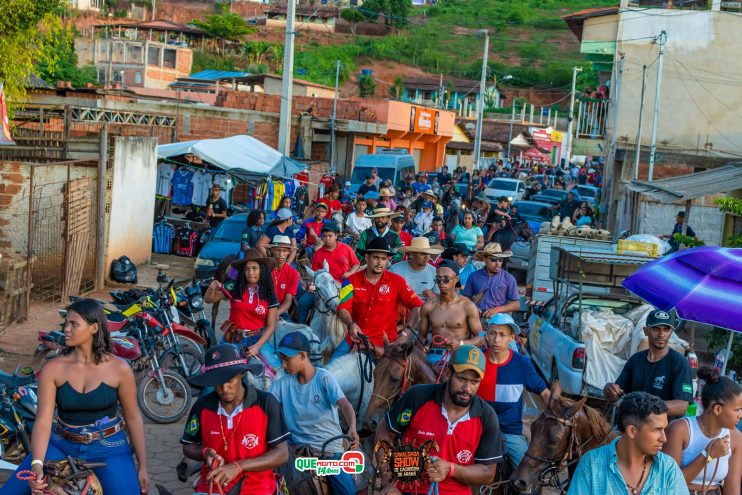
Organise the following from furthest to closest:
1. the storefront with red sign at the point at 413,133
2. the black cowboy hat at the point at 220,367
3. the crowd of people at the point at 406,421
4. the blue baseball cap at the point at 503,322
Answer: the storefront with red sign at the point at 413,133, the blue baseball cap at the point at 503,322, the black cowboy hat at the point at 220,367, the crowd of people at the point at 406,421

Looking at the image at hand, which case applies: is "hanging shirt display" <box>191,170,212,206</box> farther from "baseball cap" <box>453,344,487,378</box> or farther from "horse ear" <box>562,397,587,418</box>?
"baseball cap" <box>453,344,487,378</box>

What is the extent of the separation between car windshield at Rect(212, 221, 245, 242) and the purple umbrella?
11652 millimetres

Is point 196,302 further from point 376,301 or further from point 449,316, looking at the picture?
point 449,316

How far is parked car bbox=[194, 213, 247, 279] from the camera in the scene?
1769 centimetres

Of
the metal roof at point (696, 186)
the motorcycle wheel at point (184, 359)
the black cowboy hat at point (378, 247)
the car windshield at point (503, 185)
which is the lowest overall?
the motorcycle wheel at point (184, 359)

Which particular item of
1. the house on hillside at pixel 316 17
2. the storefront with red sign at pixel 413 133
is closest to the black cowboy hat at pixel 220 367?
the storefront with red sign at pixel 413 133

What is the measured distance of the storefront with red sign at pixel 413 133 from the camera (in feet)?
140

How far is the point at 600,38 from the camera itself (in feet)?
129

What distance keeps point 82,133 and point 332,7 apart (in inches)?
3626

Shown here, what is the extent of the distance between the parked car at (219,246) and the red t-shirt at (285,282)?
692cm

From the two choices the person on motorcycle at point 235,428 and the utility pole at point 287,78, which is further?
the utility pole at point 287,78

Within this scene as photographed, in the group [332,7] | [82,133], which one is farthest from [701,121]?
[332,7]

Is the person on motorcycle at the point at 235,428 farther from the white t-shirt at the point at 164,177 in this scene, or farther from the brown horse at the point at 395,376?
the white t-shirt at the point at 164,177

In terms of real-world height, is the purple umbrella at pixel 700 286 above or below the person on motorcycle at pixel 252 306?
above
